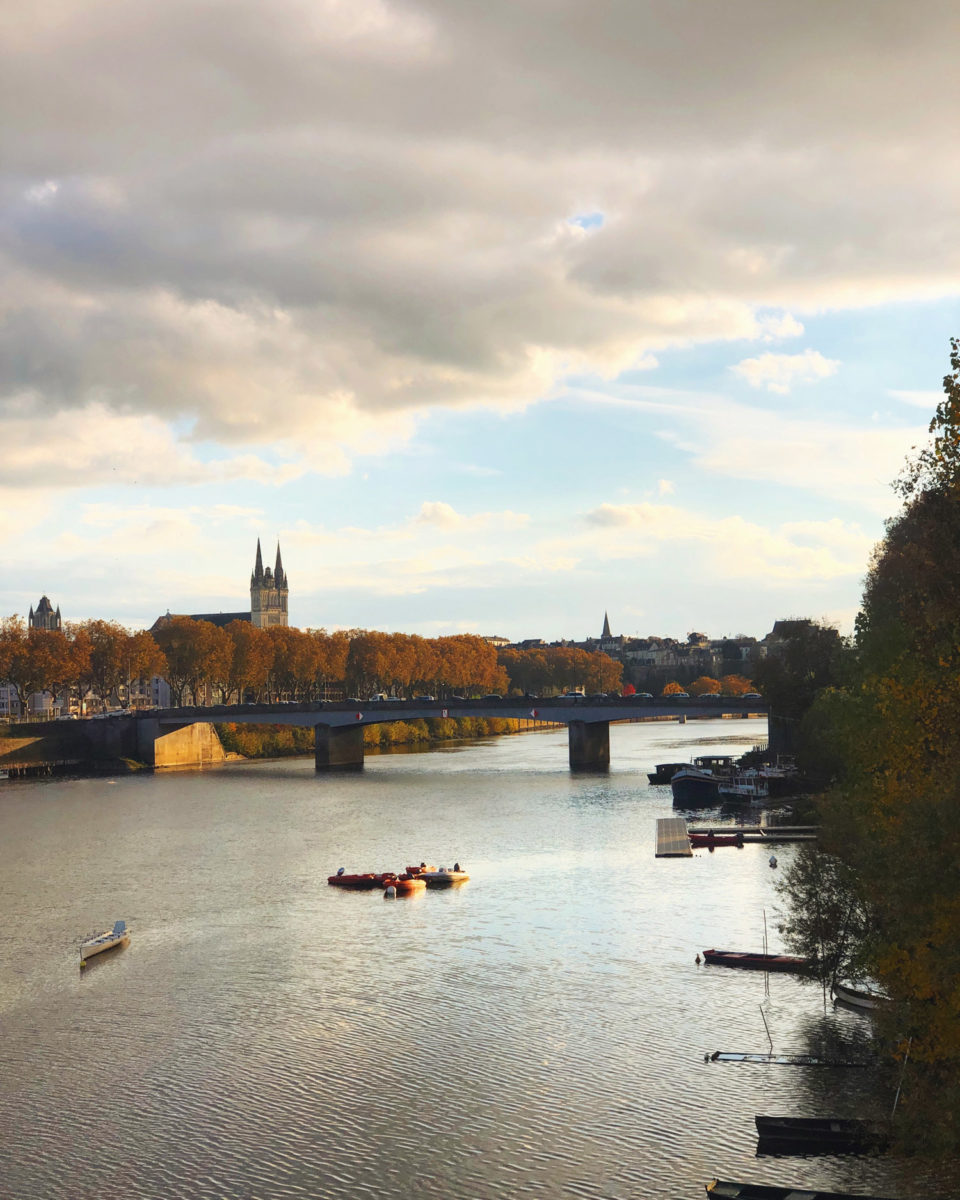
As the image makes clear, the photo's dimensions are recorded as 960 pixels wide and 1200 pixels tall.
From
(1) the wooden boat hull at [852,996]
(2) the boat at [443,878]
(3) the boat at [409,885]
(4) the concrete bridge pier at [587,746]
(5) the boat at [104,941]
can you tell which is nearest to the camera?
(1) the wooden boat hull at [852,996]

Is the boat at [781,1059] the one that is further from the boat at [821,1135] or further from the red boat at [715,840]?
the red boat at [715,840]

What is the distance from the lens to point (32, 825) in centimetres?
6912

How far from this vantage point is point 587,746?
107 meters

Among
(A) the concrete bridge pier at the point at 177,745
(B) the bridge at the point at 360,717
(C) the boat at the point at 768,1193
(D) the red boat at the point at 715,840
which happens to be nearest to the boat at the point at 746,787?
(D) the red boat at the point at 715,840

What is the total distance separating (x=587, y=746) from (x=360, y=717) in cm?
2013

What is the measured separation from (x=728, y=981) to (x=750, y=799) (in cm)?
4512

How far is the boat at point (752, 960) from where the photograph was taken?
113 ft

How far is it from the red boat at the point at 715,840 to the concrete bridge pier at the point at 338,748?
51277 millimetres

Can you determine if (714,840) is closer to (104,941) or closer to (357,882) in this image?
(357,882)

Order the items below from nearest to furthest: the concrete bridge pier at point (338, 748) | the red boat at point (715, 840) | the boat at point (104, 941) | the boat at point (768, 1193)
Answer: the boat at point (768, 1193) < the boat at point (104, 941) < the red boat at point (715, 840) < the concrete bridge pier at point (338, 748)

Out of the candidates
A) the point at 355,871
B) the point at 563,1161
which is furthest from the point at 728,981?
the point at 355,871

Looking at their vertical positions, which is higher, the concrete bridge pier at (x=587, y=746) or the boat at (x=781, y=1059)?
the concrete bridge pier at (x=587, y=746)

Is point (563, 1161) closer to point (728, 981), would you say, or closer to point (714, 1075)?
point (714, 1075)

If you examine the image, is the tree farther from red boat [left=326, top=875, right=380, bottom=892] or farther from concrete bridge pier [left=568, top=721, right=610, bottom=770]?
concrete bridge pier [left=568, top=721, right=610, bottom=770]
